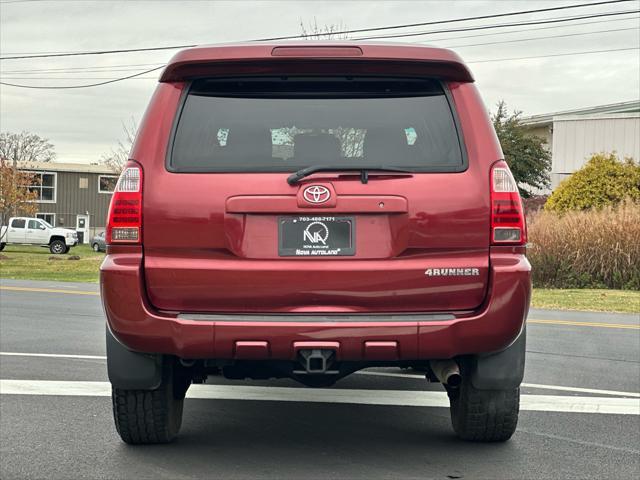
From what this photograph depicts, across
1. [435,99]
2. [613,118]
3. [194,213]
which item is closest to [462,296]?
[435,99]

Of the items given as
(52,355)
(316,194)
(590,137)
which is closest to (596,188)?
(590,137)

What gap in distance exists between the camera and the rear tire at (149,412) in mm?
5195

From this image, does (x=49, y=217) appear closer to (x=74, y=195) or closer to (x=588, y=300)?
(x=74, y=195)

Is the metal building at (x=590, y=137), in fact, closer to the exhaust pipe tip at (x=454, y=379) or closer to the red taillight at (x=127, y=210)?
the exhaust pipe tip at (x=454, y=379)

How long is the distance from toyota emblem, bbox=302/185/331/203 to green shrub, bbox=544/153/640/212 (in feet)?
75.6

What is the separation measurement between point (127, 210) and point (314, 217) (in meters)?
0.88

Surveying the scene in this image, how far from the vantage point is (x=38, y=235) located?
5056 cm

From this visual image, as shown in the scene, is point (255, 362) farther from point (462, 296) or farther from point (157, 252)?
point (462, 296)

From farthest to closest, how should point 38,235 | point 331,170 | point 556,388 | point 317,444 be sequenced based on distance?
1. point 38,235
2. point 556,388
3. point 317,444
4. point 331,170

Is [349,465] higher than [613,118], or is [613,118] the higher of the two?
[613,118]

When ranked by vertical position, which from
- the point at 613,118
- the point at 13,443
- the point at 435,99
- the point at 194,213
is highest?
the point at 613,118

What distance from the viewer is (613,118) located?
136ft

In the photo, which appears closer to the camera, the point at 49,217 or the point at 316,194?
A: the point at 316,194

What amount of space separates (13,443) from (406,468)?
7.31ft
